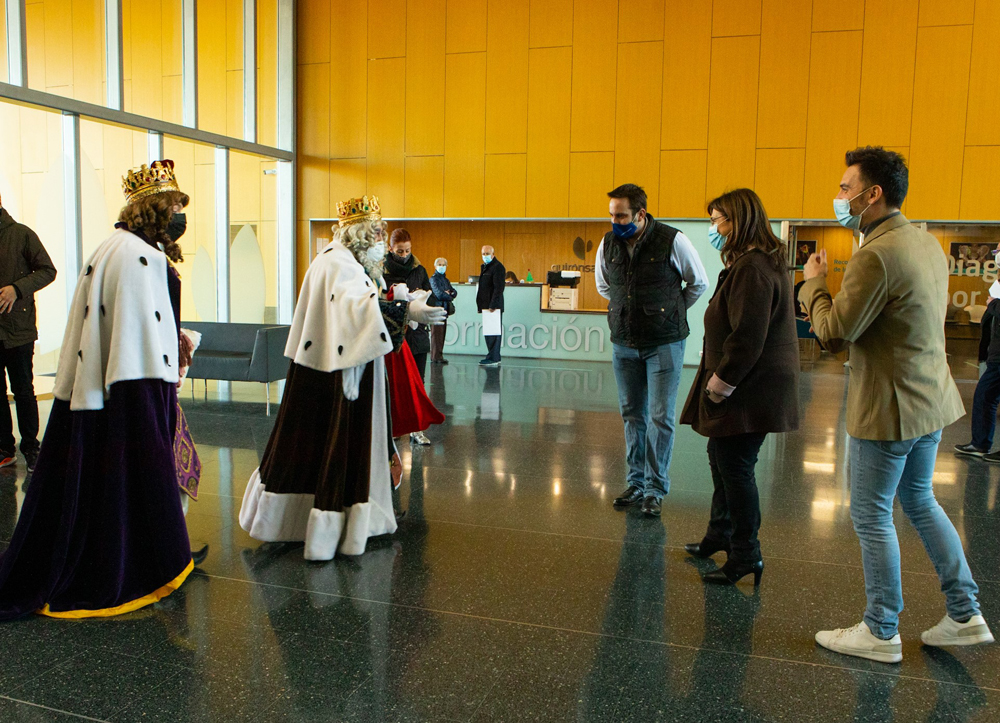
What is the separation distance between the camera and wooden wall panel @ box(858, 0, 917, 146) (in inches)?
419

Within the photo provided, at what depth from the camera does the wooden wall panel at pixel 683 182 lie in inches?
446

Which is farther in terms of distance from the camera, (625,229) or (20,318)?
(20,318)

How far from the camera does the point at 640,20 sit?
37.4ft

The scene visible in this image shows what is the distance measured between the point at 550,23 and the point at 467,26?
4.14ft

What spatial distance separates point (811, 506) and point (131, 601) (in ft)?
10.8

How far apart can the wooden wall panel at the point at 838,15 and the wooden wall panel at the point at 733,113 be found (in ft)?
2.65

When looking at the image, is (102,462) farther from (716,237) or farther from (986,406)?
(986,406)

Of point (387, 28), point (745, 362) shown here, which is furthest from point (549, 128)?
point (745, 362)

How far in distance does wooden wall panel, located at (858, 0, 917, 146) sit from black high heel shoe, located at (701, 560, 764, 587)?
9.22 metres

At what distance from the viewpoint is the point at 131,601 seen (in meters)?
2.92

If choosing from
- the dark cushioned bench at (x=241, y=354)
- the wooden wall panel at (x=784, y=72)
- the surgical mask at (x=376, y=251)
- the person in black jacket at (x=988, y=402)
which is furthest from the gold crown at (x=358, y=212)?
the wooden wall panel at (x=784, y=72)

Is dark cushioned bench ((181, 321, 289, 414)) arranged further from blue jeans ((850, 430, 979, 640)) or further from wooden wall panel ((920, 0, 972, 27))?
wooden wall panel ((920, 0, 972, 27))

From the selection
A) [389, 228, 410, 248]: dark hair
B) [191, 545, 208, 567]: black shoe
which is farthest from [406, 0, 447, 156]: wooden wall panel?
[191, 545, 208, 567]: black shoe

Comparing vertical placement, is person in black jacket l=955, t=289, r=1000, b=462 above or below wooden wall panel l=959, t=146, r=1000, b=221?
below
